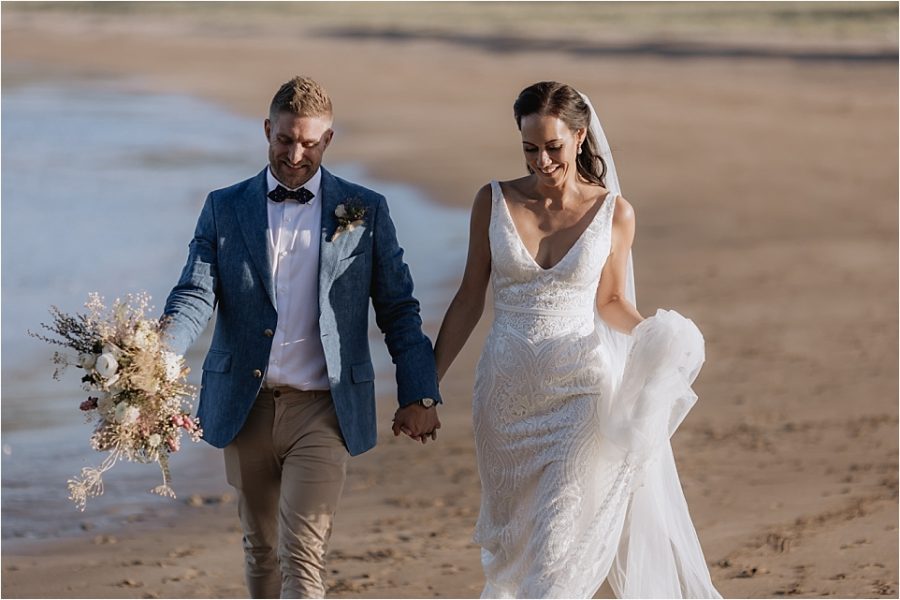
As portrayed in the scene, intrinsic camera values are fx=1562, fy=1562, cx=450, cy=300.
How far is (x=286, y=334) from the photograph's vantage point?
5.60 metres

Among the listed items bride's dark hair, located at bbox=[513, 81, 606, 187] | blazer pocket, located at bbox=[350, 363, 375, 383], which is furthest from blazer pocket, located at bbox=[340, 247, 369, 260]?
bride's dark hair, located at bbox=[513, 81, 606, 187]

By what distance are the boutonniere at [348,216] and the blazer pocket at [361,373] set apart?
0.47 m

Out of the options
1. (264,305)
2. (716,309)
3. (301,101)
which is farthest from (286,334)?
(716,309)

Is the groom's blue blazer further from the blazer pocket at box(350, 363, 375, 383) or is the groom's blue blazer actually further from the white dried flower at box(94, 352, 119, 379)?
the white dried flower at box(94, 352, 119, 379)

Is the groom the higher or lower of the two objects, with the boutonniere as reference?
lower

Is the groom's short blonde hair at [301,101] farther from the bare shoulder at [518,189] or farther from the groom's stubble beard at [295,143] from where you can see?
the bare shoulder at [518,189]

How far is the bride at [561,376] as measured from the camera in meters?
5.84

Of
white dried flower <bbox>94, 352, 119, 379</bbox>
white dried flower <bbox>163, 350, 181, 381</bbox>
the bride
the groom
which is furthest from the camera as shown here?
the bride

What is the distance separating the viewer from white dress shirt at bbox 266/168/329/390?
18.3 ft

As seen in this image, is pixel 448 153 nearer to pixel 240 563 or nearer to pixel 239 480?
pixel 240 563

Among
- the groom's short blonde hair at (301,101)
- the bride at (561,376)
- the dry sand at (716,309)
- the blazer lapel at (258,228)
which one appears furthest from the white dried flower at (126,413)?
the dry sand at (716,309)

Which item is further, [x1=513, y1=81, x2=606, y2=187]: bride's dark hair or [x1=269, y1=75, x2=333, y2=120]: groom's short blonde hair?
[x1=513, y1=81, x2=606, y2=187]: bride's dark hair

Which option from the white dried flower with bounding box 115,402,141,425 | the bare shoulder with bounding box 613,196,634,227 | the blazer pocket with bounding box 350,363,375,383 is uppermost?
the bare shoulder with bounding box 613,196,634,227

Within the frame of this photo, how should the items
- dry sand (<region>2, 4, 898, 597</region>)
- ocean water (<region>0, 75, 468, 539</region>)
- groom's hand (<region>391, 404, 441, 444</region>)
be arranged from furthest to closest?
ocean water (<region>0, 75, 468, 539</region>) < dry sand (<region>2, 4, 898, 597</region>) < groom's hand (<region>391, 404, 441, 444</region>)
